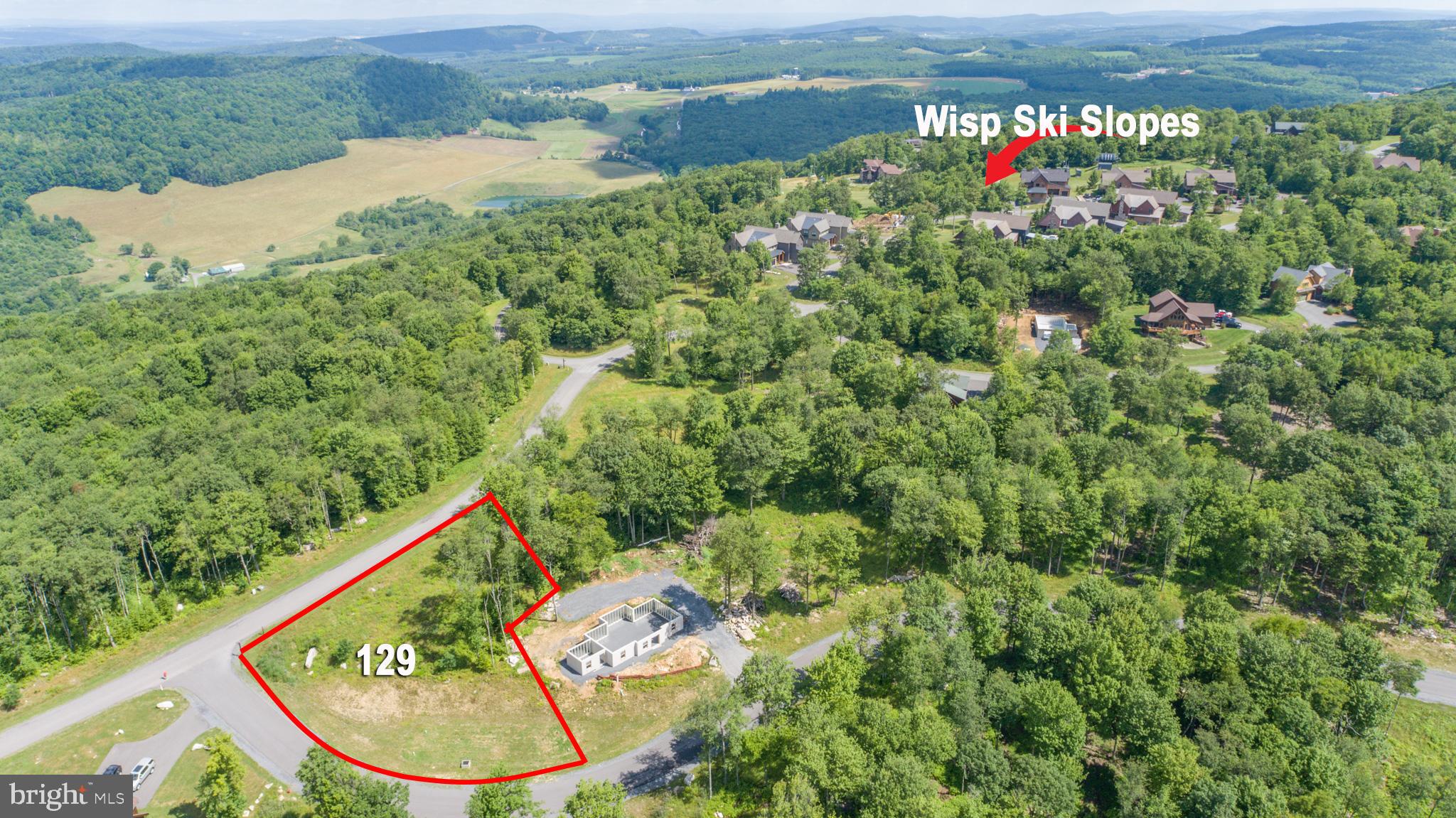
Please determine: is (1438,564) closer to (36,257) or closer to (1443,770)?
(1443,770)

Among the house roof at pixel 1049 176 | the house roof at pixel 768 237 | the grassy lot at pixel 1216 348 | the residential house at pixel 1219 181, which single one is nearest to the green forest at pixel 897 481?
the grassy lot at pixel 1216 348

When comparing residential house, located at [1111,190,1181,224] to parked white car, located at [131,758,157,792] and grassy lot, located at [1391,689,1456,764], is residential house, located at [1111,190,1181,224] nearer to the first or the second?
grassy lot, located at [1391,689,1456,764]

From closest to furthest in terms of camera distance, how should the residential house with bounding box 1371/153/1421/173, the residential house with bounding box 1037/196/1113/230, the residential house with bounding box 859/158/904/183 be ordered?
the residential house with bounding box 1037/196/1113/230
the residential house with bounding box 1371/153/1421/173
the residential house with bounding box 859/158/904/183

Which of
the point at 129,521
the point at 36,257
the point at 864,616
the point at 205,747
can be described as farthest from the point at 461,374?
the point at 36,257

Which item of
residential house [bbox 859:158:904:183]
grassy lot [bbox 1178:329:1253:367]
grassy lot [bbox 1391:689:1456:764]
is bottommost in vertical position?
grassy lot [bbox 1391:689:1456:764]

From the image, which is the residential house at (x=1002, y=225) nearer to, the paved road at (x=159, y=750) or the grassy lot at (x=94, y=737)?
the paved road at (x=159, y=750)

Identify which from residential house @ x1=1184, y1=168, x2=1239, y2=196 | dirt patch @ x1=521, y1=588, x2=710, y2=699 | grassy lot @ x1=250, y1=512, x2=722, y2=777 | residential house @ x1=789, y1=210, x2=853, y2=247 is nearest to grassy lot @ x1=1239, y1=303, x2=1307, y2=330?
residential house @ x1=1184, y1=168, x2=1239, y2=196

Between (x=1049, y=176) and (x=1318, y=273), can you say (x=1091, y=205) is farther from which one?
(x=1318, y=273)
